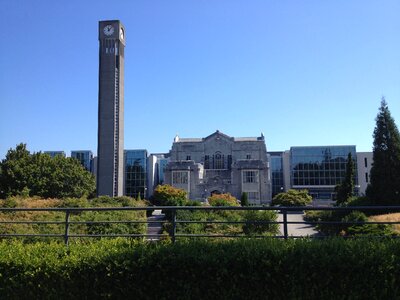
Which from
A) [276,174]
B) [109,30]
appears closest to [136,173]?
[276,174]

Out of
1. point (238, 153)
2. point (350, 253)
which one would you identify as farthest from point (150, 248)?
point (238, 153)

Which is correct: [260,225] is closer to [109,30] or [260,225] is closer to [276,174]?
[109,30]

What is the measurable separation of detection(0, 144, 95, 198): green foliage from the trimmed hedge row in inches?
1504

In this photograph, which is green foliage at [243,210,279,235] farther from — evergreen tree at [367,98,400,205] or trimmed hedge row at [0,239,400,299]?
trimmed hedge row at [0,239,400,299]

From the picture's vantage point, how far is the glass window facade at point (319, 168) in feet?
251

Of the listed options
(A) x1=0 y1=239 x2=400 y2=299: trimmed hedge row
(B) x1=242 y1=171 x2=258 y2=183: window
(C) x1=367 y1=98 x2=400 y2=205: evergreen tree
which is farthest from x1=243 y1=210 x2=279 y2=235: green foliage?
(B) x1=242 y1=171 x2=258 y2=183: window

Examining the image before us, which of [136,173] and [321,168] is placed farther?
[136,173]

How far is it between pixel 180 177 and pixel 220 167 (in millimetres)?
10727

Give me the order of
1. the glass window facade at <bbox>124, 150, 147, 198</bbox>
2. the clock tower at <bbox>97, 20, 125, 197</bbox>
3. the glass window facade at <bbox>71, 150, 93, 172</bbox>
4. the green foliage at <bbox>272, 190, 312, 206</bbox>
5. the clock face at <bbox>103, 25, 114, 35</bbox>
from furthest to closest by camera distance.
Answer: the glass window facade at <bbox>71, 150, 93, 172</bbox> → the glass window facade at <bbox>124, 150, 147, 198</bbox> → the clock face at <bbox>103, 25, 114, 35</bbox> → the clock tower at <bbox>97, 20, 125, 197</bbox> → the green foliage at <bbox>272, 190, 312, 206</bbox>

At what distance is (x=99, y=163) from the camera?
6325cm

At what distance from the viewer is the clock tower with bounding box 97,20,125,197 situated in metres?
62.8

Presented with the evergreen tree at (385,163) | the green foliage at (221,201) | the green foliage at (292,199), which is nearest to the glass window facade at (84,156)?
the green foliage at (221,201)

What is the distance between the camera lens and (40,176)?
145 feet

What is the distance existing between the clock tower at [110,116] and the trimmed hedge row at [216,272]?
58.7m
